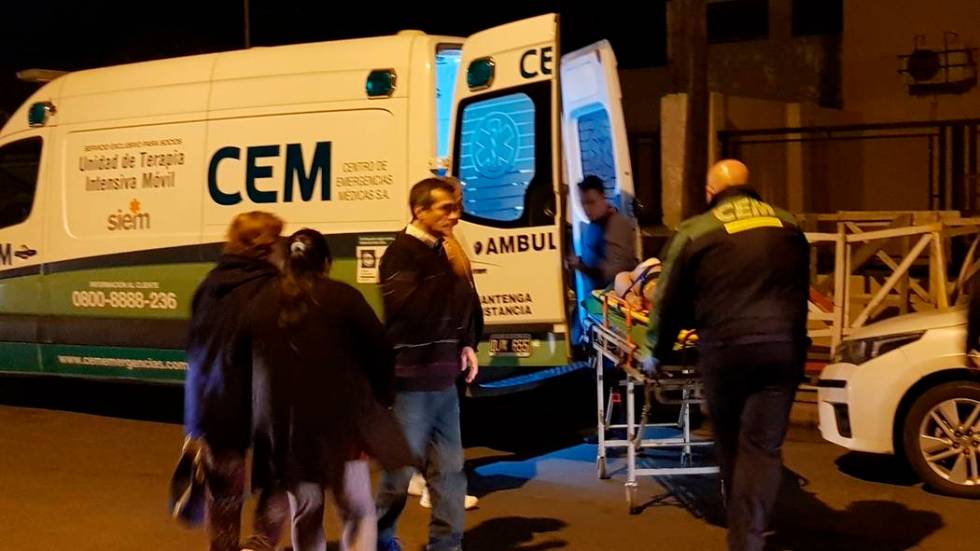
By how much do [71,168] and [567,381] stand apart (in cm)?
423

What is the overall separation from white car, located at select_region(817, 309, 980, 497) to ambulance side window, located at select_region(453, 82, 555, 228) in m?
2.02

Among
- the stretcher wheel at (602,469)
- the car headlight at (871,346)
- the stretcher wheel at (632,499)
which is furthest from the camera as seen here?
the stretcher wheel at (602,469)

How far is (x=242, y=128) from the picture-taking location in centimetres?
796

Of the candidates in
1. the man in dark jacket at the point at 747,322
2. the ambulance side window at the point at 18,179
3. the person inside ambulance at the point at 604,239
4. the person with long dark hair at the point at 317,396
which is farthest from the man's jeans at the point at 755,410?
the ambulance side window at the point at 18,179

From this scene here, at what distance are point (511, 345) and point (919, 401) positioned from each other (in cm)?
239

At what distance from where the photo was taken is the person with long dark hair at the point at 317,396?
13.6 ft

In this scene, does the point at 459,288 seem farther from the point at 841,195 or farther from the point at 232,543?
the point at 841,195

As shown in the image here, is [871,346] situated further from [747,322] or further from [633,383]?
[747,322]

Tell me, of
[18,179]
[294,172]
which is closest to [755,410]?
[294,172]

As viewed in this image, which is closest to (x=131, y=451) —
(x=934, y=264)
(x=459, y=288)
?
(x=459, y=288)

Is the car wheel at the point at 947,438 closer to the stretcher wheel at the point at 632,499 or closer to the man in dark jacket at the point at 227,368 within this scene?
the stretcher wheel at the point at 632,499

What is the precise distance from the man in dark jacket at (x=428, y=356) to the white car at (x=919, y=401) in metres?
2.62

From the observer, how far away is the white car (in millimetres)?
6254

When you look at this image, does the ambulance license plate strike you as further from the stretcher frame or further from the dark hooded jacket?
the dark hooded jacket
